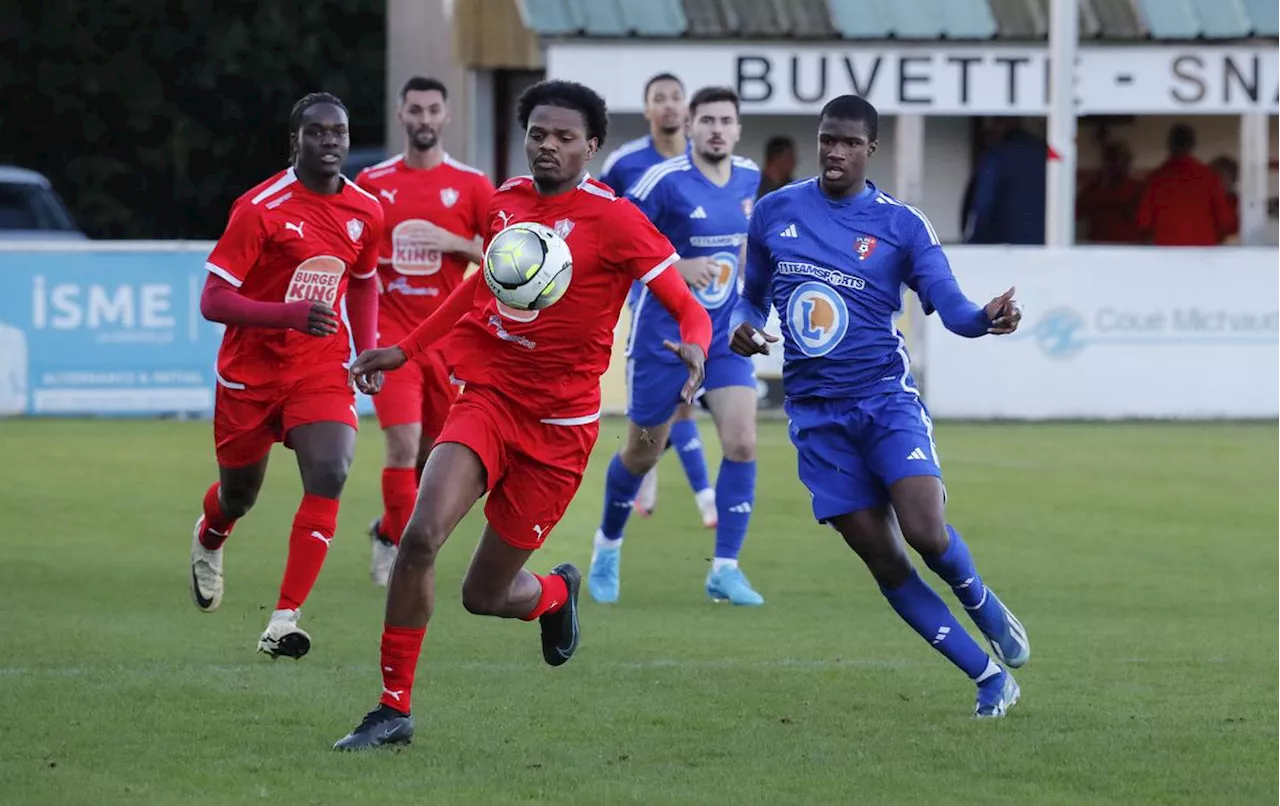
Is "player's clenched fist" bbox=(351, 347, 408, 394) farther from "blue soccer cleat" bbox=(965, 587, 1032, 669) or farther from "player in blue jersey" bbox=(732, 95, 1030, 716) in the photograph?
"blue soccer cleat" bbox=(965, 587, 1032, 669)

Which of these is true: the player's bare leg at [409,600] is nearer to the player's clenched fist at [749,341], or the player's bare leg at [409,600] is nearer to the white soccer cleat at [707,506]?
the player's clenched fist at [749,341]

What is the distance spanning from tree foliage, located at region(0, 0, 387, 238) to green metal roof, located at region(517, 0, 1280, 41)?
9.63 meters

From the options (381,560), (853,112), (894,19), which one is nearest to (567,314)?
(853,112)

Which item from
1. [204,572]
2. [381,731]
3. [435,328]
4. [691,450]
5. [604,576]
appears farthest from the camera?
[691,450]

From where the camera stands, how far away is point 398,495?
1059 cm

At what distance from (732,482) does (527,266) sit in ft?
12.5

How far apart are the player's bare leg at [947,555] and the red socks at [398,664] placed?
1711 mm

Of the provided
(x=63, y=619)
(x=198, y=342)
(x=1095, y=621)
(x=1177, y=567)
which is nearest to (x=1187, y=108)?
(x=198, y=342)

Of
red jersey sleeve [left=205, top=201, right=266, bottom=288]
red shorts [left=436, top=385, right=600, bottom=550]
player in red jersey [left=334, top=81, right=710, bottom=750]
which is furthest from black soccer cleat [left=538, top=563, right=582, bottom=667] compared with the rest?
red jersey sleeve [left=205, top=201, right=266, bottom=288]

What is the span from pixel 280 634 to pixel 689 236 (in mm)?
3459

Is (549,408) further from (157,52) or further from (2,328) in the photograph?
(157,52)

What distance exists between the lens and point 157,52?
33438 millimetres

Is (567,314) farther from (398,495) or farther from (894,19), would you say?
(894,19)

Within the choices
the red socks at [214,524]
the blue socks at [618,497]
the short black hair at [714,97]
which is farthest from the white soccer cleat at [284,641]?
the short black hair at [714,97]
